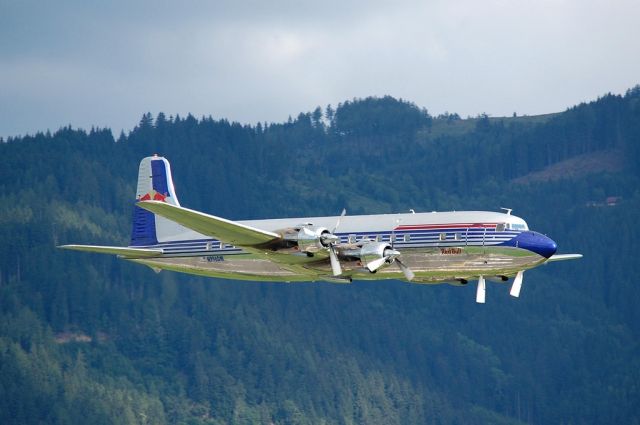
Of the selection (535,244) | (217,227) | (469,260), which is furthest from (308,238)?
(535,244)

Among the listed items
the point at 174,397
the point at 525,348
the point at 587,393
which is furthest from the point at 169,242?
the point at 525,348

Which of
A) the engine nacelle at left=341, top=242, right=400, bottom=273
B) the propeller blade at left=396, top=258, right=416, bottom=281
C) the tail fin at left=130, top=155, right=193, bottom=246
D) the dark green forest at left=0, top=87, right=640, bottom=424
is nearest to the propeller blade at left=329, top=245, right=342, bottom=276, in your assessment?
the engine nacelle at left=341, top=242, right=400, bottom=273

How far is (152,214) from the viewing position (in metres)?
63.9

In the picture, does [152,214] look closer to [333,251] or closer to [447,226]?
[333,251]

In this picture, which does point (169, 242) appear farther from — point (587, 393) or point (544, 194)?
point (544, 194)

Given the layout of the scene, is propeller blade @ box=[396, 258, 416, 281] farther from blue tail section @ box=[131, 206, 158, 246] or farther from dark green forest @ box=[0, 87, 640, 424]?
dark green forest @ box=[0, 87, 640, 424]

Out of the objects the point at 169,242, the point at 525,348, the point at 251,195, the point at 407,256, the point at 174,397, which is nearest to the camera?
the point at 407,256

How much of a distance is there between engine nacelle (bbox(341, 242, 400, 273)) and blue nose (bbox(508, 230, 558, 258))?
4539mm

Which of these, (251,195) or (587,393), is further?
(251,195)

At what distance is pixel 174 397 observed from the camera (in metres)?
132

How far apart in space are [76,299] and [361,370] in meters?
29.1

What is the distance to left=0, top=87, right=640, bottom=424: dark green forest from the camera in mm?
132750

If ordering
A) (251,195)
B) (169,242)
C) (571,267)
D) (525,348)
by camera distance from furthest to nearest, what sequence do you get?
(251,195) → (571,267) → (525,348) → (169,242)

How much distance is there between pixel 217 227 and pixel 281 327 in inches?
3728
